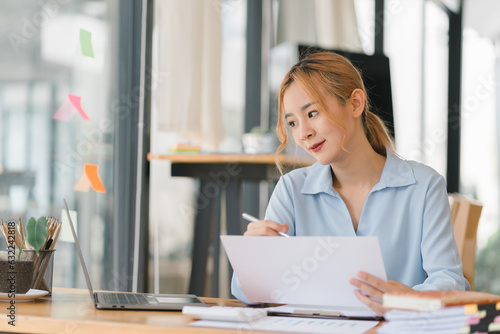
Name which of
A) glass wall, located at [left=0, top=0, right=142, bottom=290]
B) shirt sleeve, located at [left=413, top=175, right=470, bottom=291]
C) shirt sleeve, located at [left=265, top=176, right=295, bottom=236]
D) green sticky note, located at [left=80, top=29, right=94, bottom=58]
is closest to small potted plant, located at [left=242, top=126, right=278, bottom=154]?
glass wall, located at [left=0, top=0, right=142, bottom=290]

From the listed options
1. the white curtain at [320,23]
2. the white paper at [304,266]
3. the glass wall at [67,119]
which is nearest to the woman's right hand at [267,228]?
the white paper at [304,266]

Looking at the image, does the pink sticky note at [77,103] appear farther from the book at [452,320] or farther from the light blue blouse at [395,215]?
the book at [452,320]

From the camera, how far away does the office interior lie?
6.84ft

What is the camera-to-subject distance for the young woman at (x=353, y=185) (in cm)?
146

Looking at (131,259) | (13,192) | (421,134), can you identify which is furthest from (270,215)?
(421,134)

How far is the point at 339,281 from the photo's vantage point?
1.10 m

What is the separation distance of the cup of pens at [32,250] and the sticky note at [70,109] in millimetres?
889

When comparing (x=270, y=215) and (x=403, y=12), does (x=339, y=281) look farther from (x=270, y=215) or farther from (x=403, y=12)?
(x=403, y=12)

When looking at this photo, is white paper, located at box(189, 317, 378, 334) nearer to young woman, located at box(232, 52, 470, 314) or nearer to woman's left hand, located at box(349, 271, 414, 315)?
woman's left hand, located at box(349, 271, 414, 315)

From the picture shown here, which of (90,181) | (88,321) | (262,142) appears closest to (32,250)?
(88,321)

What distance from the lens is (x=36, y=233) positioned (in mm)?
1341

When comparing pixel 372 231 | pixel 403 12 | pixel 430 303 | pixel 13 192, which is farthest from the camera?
pixel 403 12

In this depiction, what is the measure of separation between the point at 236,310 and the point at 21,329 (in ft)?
1.19

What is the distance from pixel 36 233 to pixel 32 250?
4cm
